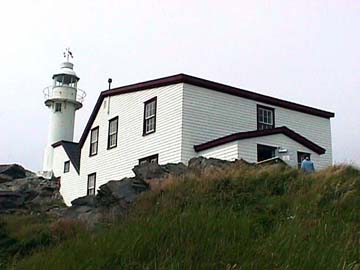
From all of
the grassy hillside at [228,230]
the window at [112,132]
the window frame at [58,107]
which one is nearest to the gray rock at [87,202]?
the grassy hillside at [228,230]

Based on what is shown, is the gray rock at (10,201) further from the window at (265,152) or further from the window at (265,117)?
the window at (265,117)

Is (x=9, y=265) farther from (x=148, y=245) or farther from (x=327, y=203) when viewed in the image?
(x=327, y=203)

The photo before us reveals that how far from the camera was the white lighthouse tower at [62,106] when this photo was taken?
37.1 m

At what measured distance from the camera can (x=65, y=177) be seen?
104ft

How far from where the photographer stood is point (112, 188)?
13039mm

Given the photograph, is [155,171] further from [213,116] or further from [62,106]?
[62,106]

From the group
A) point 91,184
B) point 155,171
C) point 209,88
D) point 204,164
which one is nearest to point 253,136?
point 209,88

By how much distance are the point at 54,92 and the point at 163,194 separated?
2884 cm

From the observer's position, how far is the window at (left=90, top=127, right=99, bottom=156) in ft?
91.1

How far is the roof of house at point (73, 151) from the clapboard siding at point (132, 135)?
1.37 metres

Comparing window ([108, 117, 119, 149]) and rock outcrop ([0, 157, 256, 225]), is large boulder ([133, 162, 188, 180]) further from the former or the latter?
window ([108, 117, 119, 149])

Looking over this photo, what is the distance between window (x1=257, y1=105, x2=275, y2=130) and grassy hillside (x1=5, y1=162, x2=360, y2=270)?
11.0 m

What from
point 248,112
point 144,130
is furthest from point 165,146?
point 248,112

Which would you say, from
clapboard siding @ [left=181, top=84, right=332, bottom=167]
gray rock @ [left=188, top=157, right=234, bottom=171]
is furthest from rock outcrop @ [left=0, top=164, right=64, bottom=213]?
gray rock @ [left=188, top=157, right=234, bottom=171]
